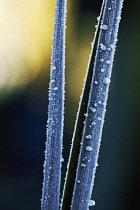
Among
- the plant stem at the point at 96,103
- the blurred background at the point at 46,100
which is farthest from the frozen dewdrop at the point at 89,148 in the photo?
the blurred background at the point at 46,100

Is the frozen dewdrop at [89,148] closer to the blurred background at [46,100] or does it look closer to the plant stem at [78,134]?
the plant stem at [78,134]

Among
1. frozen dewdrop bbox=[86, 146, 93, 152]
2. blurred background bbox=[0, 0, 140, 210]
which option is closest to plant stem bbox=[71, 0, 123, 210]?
frozen dewdrop bbox=[86, 146, 93, 152]

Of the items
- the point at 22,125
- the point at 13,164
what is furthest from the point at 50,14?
the point at 13,164

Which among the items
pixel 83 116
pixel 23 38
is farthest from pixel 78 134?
pixel 23 38

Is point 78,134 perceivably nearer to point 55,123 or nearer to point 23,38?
point 55,123

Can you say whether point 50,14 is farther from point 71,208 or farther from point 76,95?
point 71,208

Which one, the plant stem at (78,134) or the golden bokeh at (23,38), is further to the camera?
the golden bokeh at (23,38)
